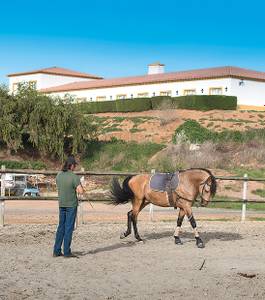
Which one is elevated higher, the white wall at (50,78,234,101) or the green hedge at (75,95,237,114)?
the white wall at (50,78,234,101)

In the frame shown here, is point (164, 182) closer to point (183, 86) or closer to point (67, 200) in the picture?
point (67, 200)

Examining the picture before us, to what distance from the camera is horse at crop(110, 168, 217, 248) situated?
40.3 ft

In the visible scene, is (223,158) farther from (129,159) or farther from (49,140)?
(49,140)

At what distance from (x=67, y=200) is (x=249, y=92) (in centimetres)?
4886

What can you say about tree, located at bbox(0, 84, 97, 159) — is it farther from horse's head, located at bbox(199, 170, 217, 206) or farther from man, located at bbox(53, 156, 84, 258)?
man, located at bbox(53, 156, 84, 258)

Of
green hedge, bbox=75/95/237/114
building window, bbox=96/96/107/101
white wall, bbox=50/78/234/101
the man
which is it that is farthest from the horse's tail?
building window, bbox=96/96/107/101

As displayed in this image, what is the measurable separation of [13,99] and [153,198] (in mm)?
31142

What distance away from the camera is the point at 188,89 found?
193 feet

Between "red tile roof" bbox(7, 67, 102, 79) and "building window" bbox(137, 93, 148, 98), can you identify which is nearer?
"building window" bbox(137, 93, 148, 98)

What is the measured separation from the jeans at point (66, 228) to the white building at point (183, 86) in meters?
40.5

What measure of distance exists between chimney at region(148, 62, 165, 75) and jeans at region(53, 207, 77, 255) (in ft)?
204

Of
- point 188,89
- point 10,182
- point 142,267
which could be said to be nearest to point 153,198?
point 142,267

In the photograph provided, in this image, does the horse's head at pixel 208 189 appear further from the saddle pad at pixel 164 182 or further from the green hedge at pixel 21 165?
the green hedge at pixel 21 165

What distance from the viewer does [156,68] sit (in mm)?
71750
